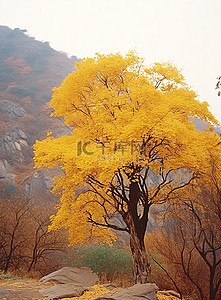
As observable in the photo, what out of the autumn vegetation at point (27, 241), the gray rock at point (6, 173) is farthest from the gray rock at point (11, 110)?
the autumn vegetation at point (27, 241)

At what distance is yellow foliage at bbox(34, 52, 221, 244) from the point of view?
27.6 feet

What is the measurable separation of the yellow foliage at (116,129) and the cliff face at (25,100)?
2012cm

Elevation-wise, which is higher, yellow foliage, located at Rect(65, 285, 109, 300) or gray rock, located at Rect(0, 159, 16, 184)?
gray rock, located at Rect(0, 159, 16, 184)

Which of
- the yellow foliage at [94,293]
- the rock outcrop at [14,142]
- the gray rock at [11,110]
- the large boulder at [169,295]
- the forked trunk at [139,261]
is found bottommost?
the large boulder at [169,295]

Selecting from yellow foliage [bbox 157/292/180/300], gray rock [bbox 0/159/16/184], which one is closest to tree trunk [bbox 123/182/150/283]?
yellow foliage [bbox 157/292/180/300]

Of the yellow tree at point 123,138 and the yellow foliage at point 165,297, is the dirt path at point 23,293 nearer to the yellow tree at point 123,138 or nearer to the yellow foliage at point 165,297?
the yellow tree at point 123,138

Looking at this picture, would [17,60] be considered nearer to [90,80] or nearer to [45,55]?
[45,55]

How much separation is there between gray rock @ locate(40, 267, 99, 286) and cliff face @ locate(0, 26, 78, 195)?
2004cm

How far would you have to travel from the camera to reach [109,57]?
34.9 ft

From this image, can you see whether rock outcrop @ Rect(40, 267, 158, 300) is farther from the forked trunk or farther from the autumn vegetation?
the autumn vegetation

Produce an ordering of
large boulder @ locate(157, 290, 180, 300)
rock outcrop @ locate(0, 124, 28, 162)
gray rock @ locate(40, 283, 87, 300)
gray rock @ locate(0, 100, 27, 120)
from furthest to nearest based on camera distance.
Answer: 1. gray rock @ locate(0, 100, 27, 120)
2. rock outcrop @ locate(0, 124, 28, 162)
3. large boulder @ locate(157, 290, 180, 300)
4. gray rock @ locate(40, 283, 87, 300)

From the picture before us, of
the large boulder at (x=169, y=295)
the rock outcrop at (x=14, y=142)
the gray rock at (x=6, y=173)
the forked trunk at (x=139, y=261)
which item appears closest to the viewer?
the large boulder at (x=169, y=295)

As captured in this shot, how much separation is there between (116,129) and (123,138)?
2.13 ft

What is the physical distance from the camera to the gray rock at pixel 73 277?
30.6 feet
